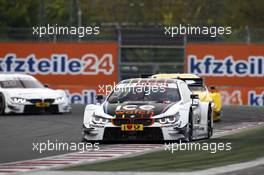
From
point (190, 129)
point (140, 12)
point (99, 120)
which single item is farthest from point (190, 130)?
point (140, 12)

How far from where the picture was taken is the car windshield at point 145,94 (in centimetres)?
2019

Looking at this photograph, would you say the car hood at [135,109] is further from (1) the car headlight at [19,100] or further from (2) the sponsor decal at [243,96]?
(2) the sponsor decal at [243,96]

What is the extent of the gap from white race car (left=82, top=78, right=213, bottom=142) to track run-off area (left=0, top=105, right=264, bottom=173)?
25 centimetres

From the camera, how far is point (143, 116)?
19.1m

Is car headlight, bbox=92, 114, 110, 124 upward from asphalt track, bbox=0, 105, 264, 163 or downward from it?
upward

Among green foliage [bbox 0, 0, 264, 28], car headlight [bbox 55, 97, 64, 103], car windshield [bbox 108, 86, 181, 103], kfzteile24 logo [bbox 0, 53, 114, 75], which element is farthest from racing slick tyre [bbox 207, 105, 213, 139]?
green foliage [bbox 0, 0, 264, 28]

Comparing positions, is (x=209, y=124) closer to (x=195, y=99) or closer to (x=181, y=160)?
(x=195, y=99)

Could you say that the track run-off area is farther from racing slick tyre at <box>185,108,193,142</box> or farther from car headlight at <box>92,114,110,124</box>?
racing slick tyre at <box>185,108,193,142</box>

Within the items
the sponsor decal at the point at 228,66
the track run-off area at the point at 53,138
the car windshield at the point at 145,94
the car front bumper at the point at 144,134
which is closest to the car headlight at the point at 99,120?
the car front bumper at the point at 144,134

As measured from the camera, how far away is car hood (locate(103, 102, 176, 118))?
62.9ft

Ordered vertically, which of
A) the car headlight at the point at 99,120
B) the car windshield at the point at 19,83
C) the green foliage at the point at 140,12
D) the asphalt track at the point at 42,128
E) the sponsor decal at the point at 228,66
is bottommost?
the asphalt track at the point at 42,128

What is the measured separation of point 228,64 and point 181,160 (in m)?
28.5

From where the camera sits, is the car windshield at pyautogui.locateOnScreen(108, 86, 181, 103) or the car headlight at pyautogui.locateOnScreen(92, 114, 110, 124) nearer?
the car headlight at pyautogui.locateOnScreen(92, 114, 110, 124)

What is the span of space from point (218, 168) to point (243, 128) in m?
11.1
